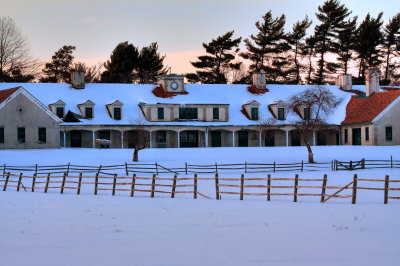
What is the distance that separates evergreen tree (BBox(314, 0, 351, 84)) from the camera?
83.8 m

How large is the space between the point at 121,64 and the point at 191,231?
213 feet

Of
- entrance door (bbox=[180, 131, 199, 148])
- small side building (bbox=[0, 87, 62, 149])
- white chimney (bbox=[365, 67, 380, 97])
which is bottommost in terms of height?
entrance door (bbox=[180, 131, 199, 148])

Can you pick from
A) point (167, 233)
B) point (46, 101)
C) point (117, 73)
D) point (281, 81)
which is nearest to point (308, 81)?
point (281, 81)

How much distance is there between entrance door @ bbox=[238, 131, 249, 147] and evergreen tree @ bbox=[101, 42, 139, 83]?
27.4 m

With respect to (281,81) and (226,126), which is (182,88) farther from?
(281,81)

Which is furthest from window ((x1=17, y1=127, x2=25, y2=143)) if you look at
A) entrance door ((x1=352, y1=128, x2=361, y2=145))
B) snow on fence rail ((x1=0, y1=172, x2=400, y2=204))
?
entrance door ((x1=352, y1=128, x2=361, y2=145))

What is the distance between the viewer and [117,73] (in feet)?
260

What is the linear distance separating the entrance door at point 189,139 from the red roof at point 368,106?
1454 cm

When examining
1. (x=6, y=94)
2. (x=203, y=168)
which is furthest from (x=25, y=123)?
(x=203, y=168)

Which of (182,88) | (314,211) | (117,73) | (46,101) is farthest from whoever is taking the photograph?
(117,73)

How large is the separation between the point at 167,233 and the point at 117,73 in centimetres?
6497

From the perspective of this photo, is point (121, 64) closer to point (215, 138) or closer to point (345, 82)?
point (215, 138)

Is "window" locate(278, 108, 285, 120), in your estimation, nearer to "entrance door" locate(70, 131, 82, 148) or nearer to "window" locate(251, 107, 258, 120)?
"window" locate(251, 107, 258, 120)

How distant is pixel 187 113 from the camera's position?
55344 mm
